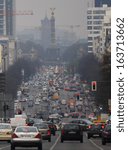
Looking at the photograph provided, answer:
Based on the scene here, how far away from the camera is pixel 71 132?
162 feet

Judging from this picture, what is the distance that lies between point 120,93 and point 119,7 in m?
0.88

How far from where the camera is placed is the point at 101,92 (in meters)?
112

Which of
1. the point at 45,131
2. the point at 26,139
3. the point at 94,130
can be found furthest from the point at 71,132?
the point at 26,139

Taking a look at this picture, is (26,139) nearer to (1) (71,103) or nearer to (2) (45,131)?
(2) (45,131)

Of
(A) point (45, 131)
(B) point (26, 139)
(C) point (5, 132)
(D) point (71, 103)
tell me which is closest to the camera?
(B) point (26, 139)

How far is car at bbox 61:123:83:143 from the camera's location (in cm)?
4888

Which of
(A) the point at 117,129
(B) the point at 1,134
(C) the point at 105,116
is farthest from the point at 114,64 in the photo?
(C) the point at 105,116

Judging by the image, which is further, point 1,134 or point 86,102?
point 86,102

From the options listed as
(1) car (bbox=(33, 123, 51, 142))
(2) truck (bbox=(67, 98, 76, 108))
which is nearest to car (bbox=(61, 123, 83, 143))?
(1) car (bbox=(33, 123, 51, 142))

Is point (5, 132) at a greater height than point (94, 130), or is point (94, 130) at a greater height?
point (5, 132)

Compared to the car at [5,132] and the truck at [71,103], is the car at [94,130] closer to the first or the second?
the car at [5,132]

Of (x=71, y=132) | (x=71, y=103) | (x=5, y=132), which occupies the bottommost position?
(x=71, y=103)

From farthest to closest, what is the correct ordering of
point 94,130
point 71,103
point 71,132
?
1. point 71,103
2. point 94,130
3. point 71,132

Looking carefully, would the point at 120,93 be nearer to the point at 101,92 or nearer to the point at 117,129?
the point at 117,129
